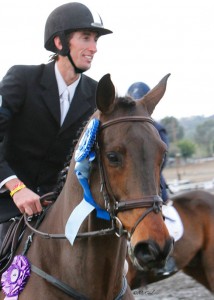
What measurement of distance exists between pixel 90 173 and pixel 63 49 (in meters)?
1.21

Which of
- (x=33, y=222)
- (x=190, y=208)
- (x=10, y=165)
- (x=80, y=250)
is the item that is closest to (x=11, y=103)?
(x=10, y=165)

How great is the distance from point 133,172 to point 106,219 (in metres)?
0.46

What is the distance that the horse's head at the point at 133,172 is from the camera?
266 cm

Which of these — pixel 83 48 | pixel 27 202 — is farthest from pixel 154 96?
pixel 27 202

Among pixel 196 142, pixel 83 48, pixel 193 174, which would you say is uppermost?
pixel 83 48

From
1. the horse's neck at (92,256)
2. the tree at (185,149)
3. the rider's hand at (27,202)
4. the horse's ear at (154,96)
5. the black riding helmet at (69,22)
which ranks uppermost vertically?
A: the black riding helmet at (69,22)

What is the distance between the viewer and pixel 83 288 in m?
3.22

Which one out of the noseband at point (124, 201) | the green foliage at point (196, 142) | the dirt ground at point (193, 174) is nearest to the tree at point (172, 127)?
the green foliage at point (196, 142)

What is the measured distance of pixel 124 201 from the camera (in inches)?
111

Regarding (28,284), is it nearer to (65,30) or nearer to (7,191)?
(7,191)

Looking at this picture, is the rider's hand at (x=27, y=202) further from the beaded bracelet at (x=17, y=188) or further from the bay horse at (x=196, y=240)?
the bay horse at (x=196, y=240)

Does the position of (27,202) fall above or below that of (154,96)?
Answer: below

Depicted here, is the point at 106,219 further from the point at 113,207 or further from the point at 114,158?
the point at 114,158

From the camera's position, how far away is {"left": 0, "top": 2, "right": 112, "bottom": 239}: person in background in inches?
154
